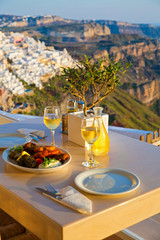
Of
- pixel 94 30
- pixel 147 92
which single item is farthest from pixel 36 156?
pixel 94 30

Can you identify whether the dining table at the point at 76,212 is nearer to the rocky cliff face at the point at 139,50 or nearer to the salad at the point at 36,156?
the salad at the point at 36,156

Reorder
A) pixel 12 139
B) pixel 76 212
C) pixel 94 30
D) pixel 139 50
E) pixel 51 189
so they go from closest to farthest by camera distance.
→ 1. pixel 76 212
2. pixel 51 189
3. pixel 12 139
4. pixel 139 50
5. pixel 94 30

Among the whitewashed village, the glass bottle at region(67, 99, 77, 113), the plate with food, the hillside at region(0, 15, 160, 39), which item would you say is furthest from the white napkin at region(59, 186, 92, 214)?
the hillside at region(0, 15, 160, 39)

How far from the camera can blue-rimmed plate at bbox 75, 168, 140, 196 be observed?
0.79 metres

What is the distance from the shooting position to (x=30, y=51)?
2759 centimetres

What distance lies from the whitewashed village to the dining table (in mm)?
20172

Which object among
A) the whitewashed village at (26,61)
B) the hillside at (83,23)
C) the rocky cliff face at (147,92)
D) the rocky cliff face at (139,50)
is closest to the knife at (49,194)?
the whitewashed village at (26,61)

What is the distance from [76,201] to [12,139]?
662 millimetres

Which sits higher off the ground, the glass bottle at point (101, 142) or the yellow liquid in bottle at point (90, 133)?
the yellow liquid in bottle at point (90, 133)

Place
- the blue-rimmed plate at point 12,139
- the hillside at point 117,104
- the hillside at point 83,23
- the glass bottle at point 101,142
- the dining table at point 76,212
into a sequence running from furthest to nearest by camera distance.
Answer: the hillside at point 83,23 < the hillside at point 117,104 < the blue-rimmed plate at point 12,139 < the glass bottle at point 101,142 < the dining table at point 76,212

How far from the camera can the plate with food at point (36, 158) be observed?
93cm

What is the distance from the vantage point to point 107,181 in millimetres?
860

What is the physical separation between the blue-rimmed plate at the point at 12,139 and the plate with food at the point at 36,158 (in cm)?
14

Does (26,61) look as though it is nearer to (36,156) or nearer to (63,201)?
(36,156)
